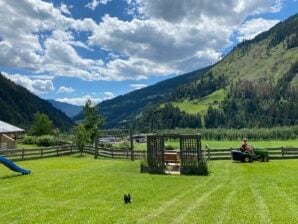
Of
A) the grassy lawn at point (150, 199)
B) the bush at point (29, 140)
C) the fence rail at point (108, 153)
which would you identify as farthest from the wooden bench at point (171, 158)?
the bush at point (29, 140)

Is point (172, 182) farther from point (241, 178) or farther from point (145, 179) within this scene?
point (241, 178)

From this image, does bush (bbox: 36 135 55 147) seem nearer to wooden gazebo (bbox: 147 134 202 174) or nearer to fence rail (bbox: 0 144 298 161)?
fence rail (bbox: 0 144 298 161)

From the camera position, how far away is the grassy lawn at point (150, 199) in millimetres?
11750

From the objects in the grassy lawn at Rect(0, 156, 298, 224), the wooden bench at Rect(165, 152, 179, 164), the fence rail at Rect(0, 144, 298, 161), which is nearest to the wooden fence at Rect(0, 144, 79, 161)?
the fence rail at Rect(0, 144, 298, 161)

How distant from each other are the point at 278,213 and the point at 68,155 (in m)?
35.0

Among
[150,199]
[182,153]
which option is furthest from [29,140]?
[150,199]

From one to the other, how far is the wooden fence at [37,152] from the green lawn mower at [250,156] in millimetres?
18892

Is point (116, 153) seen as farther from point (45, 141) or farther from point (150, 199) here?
point (150, 199)

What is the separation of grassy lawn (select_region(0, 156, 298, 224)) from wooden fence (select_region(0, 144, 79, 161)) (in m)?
15.5

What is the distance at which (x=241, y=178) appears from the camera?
21.1 m

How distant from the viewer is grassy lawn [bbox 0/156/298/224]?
1175 cm

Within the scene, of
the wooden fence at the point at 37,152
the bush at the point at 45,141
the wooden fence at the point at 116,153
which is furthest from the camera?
the bush at the point at 45,141

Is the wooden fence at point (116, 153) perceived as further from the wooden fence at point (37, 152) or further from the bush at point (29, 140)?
the bush at point (29, 140)

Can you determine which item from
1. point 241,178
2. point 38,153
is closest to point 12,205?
point 241,178
